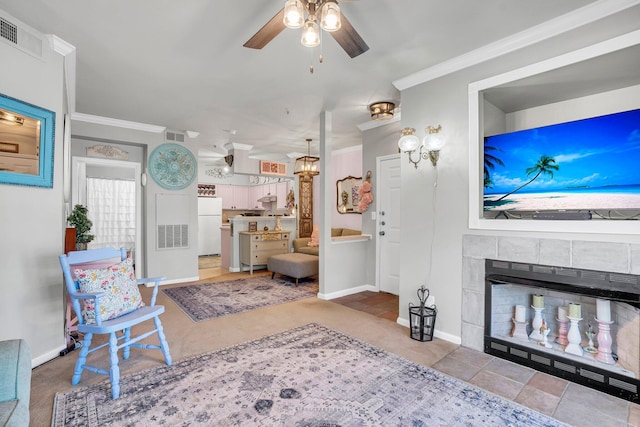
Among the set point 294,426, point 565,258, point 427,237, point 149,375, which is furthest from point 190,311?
point 565,258

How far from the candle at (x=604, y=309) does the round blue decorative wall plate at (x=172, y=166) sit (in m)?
5.35

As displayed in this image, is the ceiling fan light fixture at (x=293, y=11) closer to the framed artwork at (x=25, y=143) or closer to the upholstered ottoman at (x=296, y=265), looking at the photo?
the framed artwork at (x=25, y=143)

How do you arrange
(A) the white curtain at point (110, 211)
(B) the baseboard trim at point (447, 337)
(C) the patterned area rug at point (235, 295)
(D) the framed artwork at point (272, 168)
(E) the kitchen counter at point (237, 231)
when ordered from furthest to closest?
1. (D) the framed artwork at point (272, 168)
2. (E) the kitchen counter at point (237, 231)
3. (A) the white curtain at point (110, 211)
4. (C) the patterned area rug at point (235, 295)
5. (B) the baseboard trim at point (447, 337)

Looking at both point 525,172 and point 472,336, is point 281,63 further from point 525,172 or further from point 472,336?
point 472,336

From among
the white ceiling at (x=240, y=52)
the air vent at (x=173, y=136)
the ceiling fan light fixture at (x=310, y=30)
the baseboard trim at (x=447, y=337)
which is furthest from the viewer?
the air vent at (x=173, y=136)

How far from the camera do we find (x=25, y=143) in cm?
236

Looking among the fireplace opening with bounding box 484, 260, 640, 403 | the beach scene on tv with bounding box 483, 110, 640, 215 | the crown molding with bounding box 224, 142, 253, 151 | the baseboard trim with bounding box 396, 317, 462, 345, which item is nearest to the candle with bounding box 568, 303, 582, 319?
the fireplace opening with bounding box 484, 260, 640, 403

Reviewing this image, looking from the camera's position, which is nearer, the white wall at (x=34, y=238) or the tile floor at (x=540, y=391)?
the tile floor at (x=540, y=391)

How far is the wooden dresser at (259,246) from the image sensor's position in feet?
19.4

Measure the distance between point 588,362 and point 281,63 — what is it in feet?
10.9

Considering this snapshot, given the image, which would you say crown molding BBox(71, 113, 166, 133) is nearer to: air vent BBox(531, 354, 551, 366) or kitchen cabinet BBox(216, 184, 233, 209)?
kitchen cabinet BBox(216, 184, 233, 209)

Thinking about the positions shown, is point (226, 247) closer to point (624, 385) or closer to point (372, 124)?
point (372, 124)

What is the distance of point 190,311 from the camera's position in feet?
12.2

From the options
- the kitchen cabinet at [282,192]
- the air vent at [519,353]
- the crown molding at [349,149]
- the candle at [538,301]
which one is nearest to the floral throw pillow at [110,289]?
the air vent at [519,353]
